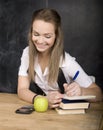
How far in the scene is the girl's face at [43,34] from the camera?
1585 mm

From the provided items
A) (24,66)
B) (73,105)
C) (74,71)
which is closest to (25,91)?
(24,66)

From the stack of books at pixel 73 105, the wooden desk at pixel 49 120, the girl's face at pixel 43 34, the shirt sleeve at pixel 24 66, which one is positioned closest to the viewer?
the wooden desk at pixel 49 120

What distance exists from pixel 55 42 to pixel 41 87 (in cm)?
28

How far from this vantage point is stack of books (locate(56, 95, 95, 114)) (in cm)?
135

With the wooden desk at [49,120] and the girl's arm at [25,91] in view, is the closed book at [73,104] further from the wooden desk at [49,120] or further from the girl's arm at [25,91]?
the girl's arm at [25,91]

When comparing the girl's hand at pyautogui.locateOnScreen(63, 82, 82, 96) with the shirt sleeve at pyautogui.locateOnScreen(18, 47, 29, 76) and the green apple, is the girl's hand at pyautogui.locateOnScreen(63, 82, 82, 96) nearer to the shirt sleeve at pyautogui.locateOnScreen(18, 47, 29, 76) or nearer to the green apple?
the green apple

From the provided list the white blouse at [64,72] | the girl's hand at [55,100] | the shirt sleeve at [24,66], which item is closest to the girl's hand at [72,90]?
the girl's hand at [55,100]

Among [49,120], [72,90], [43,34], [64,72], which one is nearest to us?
[49,120]

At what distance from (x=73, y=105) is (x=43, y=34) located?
16.8 inches

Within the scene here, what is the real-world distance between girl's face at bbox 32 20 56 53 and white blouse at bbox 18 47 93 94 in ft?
0.43

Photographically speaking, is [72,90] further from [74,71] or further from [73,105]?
[74,71]

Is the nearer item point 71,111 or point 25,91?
point 71,111

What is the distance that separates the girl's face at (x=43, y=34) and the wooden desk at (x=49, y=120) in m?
0.35

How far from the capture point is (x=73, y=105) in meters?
1.35
